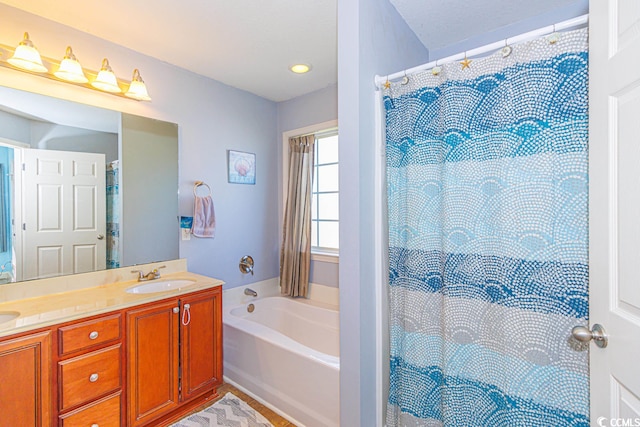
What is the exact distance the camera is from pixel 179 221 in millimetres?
2375

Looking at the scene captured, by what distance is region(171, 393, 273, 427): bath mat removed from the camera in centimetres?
185

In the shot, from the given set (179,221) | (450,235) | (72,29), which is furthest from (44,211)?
(450,235)

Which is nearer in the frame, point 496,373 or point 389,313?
point 496,373

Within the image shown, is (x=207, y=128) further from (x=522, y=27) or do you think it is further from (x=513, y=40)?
(x=522, y=27)

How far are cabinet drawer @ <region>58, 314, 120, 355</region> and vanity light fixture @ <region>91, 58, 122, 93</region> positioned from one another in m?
1.47

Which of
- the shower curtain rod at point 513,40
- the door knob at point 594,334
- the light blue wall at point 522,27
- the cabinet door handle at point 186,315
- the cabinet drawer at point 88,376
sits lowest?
the cabinet drawer at point 88,376

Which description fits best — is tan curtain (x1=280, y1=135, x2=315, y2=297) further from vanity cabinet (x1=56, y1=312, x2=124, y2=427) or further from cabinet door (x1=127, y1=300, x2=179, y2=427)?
vanity cabinet (x1=56, y1=312, x2=124, y2=427)

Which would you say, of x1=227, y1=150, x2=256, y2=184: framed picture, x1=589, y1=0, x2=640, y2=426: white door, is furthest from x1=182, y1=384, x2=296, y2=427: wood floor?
x1=227, y1=150, x2=256, y2=184: framed picture

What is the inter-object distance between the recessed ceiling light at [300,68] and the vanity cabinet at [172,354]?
1.86 metres

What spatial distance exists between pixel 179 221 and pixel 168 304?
77 cm

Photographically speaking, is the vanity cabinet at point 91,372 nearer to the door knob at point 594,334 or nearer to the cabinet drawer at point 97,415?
the cabinet drawer at point 97,415

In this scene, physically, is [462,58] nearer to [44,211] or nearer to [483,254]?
[483,254]

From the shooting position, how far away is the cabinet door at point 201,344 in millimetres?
1917

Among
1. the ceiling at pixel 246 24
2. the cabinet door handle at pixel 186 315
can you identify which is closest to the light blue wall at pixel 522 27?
the ceiling at pixel 246 24
